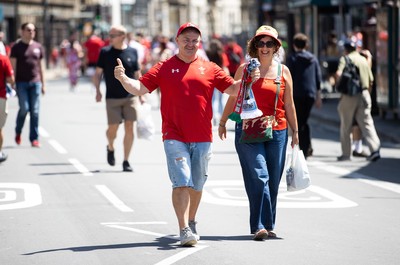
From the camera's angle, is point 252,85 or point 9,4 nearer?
point 252,85

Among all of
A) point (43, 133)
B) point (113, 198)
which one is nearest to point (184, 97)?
point (113, 198)

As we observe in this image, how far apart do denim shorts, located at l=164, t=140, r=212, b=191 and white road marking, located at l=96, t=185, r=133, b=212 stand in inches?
80.8

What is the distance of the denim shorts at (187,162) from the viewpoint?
31.5 ft

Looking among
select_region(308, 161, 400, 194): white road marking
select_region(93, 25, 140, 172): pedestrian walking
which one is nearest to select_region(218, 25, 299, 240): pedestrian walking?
select_region(308, 161, 400, 194): white road marking

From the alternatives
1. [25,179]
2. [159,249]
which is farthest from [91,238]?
[25,179]

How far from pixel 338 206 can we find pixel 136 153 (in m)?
6.25

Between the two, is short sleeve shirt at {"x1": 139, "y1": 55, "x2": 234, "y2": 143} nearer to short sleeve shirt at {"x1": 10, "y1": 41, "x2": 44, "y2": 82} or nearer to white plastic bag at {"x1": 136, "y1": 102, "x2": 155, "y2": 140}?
white plastic bag at {"x1": 136, "y1": 102, "x2": 155, "y2": 140}

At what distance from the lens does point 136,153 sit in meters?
17.9

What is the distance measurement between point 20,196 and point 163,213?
2.09m

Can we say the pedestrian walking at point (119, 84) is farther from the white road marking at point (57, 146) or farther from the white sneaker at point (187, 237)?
the white sneaker at point (187, 237)

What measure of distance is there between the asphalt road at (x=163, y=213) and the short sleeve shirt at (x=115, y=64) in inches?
39.8

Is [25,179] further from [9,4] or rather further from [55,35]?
[55,35]

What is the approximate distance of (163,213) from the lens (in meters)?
11.5

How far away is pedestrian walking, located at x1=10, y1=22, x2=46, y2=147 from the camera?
1845 cm
